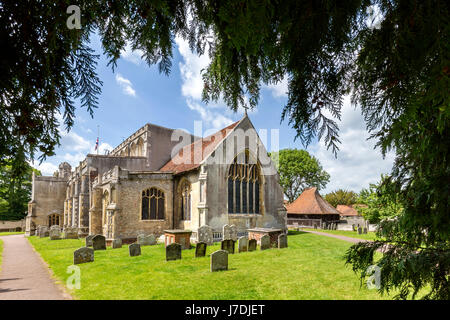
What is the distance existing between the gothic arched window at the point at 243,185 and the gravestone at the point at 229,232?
1844 mm

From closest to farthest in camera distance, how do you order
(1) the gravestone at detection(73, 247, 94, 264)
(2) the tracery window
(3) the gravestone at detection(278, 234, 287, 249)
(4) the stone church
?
(1) the gravestone at detection(73, 247, 94, 264) < (3) the gravestone at detection(278, 234, 287, 249) < (4) the stone church < (2) the tracery window

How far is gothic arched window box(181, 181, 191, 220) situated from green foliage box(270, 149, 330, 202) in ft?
98.6

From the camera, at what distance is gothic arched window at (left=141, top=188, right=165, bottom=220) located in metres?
20.5

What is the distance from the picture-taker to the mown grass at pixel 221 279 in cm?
704

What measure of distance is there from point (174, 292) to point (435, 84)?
297 inches

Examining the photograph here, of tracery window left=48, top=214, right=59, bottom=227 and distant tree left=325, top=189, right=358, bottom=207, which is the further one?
distant tree left=325, top=189, right=358, bottom=207

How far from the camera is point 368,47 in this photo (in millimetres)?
2107

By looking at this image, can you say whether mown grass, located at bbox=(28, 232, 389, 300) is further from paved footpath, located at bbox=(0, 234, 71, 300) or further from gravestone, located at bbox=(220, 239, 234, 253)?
gravestone, located at bbox=(220, 239, 234, 253)

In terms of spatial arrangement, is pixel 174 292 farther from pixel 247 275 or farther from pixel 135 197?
pixel 135 197

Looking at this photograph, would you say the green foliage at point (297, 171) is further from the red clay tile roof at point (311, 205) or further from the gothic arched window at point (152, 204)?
the gothic arched window at point (152, 204)

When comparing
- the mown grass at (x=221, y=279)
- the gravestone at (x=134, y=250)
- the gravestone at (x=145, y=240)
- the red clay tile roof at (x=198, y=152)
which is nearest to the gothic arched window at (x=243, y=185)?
the red clay tile roof at (x=198, y=152)

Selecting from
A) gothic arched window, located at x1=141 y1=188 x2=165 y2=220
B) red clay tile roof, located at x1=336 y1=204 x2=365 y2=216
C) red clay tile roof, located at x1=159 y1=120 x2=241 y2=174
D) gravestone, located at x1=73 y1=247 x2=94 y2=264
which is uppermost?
red clay tile roof, located at x1=159 y1=120 x2=241 y2=174

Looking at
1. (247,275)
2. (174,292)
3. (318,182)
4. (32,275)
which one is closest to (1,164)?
(174,292)

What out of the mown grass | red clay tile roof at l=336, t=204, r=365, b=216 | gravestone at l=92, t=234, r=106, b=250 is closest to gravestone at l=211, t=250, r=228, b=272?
the mown grass
